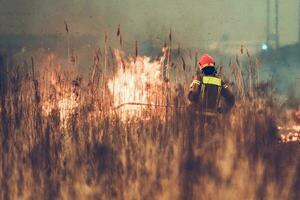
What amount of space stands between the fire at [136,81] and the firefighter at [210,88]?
0.54 meters

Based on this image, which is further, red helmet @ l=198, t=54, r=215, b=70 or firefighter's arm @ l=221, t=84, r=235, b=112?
red helmet @ l=198, t=54, r=215, b=70

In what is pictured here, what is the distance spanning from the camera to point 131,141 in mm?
3951

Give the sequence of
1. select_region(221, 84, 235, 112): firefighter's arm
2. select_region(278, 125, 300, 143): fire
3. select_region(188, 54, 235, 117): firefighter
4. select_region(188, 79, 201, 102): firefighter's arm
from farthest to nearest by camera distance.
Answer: select_region(221, 84, 235, 112): firefighter's arm, select_region(188, 54, 235, 117): firefighter, select_region(188, 79, 201, 102): firefighter's arm, select_region(278, 125, 300, 143): fire

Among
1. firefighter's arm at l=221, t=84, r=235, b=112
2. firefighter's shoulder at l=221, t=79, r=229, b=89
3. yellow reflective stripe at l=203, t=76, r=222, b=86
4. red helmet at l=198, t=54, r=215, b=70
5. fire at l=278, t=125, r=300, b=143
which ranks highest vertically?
red helmet at l=198, t=54, r=215, b=70

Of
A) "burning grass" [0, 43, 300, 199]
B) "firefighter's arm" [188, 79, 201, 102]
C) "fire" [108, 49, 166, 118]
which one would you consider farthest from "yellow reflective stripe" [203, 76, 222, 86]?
"fire" [108, 49, 166, 118]

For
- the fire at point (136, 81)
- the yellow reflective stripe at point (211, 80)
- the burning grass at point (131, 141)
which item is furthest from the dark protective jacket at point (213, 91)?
the fire at point (136, 81)

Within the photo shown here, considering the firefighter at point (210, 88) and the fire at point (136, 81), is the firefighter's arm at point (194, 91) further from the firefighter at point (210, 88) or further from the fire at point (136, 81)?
the fire at point (136, 81)

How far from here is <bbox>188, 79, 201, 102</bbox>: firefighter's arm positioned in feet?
17.6

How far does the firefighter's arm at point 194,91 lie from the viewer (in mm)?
5351

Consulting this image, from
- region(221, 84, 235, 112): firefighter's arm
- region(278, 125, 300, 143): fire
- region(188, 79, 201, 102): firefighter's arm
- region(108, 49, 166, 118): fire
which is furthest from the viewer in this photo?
region(221, 84, 235, 112): firefighter's arm

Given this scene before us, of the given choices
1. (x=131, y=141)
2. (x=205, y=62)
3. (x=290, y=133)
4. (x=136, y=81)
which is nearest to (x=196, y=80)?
(x=205, y=62)

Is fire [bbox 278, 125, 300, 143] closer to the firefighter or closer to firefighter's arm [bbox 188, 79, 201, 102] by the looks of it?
the firefighter

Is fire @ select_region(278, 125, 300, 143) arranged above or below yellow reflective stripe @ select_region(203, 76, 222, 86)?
below

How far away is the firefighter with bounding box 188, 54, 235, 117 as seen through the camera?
5.50 meters
